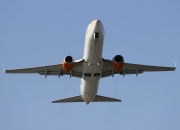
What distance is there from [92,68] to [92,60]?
154 cm

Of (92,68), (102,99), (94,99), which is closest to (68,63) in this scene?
(92,68)

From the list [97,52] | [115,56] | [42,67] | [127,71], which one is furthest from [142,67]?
[42,67]

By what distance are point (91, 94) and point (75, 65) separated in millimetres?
3793

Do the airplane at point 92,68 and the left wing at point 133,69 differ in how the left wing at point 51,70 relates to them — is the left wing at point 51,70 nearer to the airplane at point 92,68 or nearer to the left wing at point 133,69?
the airplane at point 92,68

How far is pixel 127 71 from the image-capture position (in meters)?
43.8

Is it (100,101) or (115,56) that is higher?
(115,56)

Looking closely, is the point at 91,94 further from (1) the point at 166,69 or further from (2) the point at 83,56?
(1) the point at 166,69

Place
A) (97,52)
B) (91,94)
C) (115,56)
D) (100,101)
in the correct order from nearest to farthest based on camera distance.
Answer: (97,52), (115,56), (91,94), (100,101)

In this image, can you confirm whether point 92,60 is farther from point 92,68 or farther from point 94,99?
point 94,99

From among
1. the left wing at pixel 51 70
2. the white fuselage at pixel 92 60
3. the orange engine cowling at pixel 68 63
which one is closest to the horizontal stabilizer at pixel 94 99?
the white fuselage at pixel 92 60

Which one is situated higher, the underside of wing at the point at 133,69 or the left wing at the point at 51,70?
the underside of wing at the point at 133,69

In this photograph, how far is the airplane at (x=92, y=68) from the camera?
35822 mm

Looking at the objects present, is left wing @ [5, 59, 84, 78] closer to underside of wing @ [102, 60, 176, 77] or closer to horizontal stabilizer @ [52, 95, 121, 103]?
horizontal stabilizer @ [52, 95, 121, 103]

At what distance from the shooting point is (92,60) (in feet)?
121
